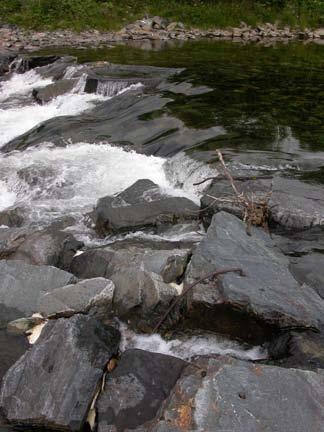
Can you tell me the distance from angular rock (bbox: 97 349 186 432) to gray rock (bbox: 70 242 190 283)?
1461mm

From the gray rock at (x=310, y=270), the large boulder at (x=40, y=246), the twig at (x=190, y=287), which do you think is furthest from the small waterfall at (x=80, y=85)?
the twig at (x=190, y=287)

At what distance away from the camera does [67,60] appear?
1828cm

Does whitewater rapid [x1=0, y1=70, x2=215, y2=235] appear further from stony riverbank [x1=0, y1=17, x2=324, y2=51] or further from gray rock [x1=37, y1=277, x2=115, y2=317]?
stony riverbank [x1=0, y1=17, x2=324, y2=51]

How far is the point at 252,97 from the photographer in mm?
13469

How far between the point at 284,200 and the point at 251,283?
2.51 meters

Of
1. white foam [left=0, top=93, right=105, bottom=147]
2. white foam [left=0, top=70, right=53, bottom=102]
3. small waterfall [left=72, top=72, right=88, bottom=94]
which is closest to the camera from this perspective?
white foam [left=0, top=93, right=105, bottom=147]

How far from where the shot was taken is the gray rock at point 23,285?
5.23 meters

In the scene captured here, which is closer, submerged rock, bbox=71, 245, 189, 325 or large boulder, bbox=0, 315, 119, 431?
large boulder, bbox=0, 315, 119, 431

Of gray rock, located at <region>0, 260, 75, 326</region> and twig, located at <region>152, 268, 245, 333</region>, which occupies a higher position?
twig, located at <region>152, 268, 245, 333</region>

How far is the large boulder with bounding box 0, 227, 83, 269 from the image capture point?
21.1ft

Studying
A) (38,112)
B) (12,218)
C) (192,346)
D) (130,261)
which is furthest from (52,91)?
(192,346)

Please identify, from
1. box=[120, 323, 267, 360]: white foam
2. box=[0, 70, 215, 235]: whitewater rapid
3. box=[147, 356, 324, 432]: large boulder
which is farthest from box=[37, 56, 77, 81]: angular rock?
box=[147, 356, 324, 432]: large boulder

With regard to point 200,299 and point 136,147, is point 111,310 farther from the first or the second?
point 136,147

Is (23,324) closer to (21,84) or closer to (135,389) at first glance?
(135,389)
